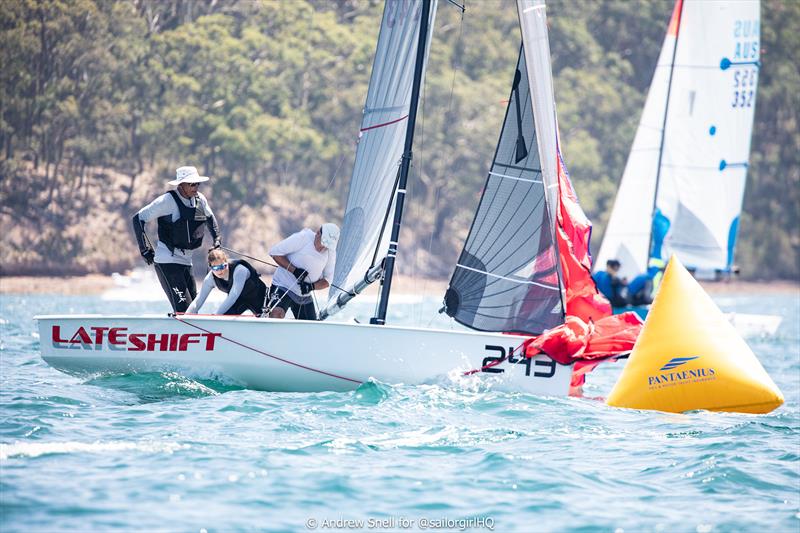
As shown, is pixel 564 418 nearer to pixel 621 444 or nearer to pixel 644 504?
pixel 621 444

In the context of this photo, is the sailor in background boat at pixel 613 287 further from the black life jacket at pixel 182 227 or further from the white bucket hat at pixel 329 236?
the black life jacket at pixel 182 227

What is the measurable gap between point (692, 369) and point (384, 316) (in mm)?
2351

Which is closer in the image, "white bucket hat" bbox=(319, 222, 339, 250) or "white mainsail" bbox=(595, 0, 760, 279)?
"white bucket hat" bbox=(319, 222, 339, 250)

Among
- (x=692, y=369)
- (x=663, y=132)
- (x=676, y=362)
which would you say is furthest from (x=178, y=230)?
(x=663, y=132)

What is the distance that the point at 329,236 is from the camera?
333 inches

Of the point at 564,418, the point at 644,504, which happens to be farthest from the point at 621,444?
the point at 644,504

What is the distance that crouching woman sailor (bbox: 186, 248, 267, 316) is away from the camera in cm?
829

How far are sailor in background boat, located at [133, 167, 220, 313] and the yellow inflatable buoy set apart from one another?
11.0ft

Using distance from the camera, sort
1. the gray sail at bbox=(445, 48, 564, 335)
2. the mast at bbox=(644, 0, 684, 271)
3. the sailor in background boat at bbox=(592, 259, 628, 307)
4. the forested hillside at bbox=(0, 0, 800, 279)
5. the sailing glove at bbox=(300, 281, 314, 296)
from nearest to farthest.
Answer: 1. the sailing glove at bbox=(300, 281, 314, 296)
2. the gray sail at bbox=(445, 48, 564, 335)
3. the sailor in background boat at bbox=(592, 259, 628, 307)
4. the mast at bbox=(644, 0, 684, 271)
5. the forested hillside at bbox=(0, 0, 800, 279)

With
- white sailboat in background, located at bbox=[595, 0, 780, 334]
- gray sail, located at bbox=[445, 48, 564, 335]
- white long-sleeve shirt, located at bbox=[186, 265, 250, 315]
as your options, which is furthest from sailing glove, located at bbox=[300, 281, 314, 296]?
white sailboat in background, located at bbox=[595, 0, 780, 334]

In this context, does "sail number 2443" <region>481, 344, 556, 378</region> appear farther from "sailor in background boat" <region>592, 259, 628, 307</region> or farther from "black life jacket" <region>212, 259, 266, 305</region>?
"sailor in background boat" <region>592, 259, 628, 307</region>

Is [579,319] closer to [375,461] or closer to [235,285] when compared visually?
[235,285]

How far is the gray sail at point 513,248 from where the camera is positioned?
895 centimetres

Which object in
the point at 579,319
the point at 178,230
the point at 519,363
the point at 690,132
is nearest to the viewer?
the point at 519,363
